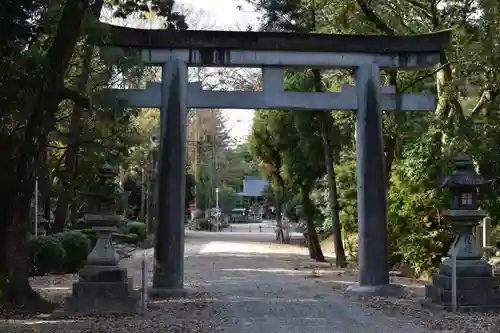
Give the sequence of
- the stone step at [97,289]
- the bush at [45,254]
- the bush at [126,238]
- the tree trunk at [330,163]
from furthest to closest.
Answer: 1. the bush at [126,238]
2. the tree trunk at [330,163]
3. the bush at [45,254]
4. the stone step at [97,289]

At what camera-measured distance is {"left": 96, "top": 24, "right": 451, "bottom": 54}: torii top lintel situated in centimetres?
1312

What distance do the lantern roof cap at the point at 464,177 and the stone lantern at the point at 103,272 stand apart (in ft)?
18.7

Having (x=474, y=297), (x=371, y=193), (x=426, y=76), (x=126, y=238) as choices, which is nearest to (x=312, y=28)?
(x=426, y=76)

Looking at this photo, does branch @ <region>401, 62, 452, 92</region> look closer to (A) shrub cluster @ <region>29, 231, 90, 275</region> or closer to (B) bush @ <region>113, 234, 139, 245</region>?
(A) shrub cluster @ <region>29, 231, 90, 275</region>

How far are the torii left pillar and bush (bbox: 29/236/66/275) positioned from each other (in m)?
5.84

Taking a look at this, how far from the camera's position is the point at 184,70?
A: 1330cm

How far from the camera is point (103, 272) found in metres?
11.0

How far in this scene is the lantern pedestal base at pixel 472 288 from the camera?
11.0 meters

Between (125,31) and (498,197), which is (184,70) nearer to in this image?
(125,31)

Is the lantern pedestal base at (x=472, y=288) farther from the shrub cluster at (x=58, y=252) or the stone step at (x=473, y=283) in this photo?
the shrub cluster at (x=58, y=252)

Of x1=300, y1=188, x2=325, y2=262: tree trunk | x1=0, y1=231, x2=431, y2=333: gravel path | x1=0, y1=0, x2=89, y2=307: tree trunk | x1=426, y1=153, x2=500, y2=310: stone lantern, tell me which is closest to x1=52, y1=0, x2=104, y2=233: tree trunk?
x1=0, y1=0, x2=89, y2=307: tree trunk

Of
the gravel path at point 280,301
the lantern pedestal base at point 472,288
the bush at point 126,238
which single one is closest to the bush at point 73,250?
the gravel path at point 280,301

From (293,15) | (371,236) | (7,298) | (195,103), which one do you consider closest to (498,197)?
(371,236)

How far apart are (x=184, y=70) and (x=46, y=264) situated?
25.2 ft
